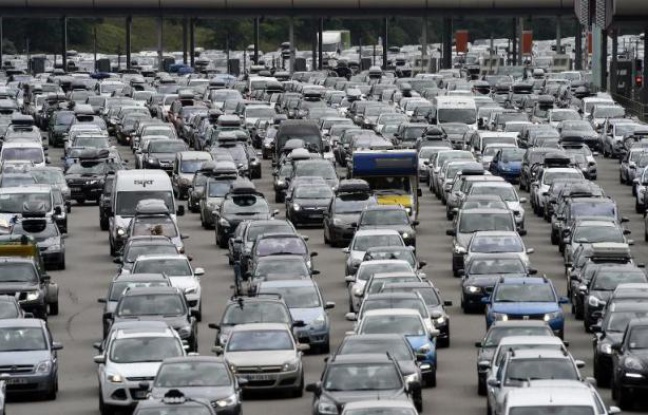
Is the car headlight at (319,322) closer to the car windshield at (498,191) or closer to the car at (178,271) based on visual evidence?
the car at (178,271)

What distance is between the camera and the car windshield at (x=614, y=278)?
45.2 meters

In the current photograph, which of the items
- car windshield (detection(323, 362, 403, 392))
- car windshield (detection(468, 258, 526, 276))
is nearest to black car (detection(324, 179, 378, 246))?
car windshield (detection(468, 258, 526, 276))

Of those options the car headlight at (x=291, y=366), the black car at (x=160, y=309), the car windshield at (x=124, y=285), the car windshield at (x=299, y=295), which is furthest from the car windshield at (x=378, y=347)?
the car windshield at (x=124, y=285)

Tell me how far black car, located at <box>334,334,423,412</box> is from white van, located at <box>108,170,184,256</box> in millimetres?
22135

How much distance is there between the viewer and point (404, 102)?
331 feet

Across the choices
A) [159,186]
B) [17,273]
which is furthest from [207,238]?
[17,273]

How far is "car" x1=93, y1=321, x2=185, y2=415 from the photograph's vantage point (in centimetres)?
3578

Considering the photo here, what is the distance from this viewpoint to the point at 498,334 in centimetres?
3828

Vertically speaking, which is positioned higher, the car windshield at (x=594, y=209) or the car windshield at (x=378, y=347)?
the car windshield at (x=594, y=209)

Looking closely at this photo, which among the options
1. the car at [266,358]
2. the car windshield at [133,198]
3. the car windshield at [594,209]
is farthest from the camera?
the car windshield at [133,198]

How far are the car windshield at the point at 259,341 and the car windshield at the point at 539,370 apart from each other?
4.74 metres

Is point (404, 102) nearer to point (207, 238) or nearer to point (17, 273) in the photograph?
point (207, 238)

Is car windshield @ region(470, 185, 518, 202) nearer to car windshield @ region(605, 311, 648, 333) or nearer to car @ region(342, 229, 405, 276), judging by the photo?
car @ region(342, 229, 405, 276)

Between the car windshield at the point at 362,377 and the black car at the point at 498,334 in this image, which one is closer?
the car windshield at the point at 362,377
